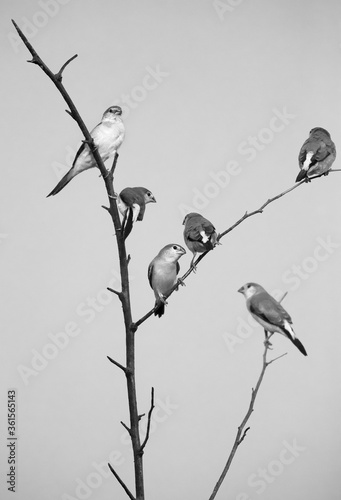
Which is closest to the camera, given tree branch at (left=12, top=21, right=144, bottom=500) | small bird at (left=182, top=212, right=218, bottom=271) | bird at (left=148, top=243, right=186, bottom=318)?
tree branch at (left=12, top=21, right=144, bottom=500)

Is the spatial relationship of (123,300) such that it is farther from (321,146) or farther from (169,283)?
(321,146)

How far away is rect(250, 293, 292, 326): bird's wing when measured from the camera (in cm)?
152

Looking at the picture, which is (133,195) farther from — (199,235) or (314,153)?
(314,153)

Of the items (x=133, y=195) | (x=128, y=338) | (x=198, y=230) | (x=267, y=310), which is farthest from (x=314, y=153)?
(x=128, y=338)

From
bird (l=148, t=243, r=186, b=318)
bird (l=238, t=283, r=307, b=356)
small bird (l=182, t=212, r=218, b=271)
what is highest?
bird (l=148, t=243, r=186, b=318)

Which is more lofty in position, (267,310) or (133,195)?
(133,195)

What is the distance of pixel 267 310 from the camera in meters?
1.61

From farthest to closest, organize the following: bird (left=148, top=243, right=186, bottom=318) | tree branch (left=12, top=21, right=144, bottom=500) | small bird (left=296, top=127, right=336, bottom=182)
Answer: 1. small bird (left=296, top=127, right=336, bottom=182)
2. bird (left=148, top=243, right=186, bottom=318)
3. tree branch (left=12, top=21, right=144, bottom=500)

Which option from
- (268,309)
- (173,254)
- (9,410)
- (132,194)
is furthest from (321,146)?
(9,410)

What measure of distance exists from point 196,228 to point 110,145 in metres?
0.50

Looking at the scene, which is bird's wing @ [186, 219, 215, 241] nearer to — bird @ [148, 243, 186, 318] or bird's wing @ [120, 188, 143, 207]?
bird @ [148, 243, 186, 318]

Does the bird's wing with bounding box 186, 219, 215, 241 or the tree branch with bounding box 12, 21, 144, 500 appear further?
the bird's wing with bounding box 186, 219, 215, 241

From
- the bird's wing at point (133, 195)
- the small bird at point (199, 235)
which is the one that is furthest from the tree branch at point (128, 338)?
the small bird at point (199, 235)

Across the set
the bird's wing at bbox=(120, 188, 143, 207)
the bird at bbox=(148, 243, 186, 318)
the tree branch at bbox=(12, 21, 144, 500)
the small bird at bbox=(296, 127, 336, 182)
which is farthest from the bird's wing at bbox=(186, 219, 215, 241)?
the tree branch at bbox=(12, 21, 144, 500)
